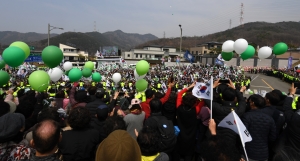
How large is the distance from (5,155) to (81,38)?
190 metres

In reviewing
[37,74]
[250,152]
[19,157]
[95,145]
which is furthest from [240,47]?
[19,157]

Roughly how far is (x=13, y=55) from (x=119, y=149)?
Answer: 16.3ft

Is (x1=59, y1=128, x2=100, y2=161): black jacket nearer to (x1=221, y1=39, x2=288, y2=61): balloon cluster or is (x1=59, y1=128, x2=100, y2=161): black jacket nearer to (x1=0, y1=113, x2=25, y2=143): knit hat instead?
(x1=0, y1=113, x2=25, y2=143): knit hat

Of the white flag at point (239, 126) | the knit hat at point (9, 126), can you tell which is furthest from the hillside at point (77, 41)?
the white flag at point (239, 126)

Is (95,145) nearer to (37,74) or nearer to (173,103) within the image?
(173,103)

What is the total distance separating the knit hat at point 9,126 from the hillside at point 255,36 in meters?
70.1

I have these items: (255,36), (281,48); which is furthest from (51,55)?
(255,36)

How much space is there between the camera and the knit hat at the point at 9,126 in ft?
6.83

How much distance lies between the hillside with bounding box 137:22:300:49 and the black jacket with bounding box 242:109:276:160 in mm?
67673

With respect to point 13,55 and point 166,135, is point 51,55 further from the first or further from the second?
point 166,135

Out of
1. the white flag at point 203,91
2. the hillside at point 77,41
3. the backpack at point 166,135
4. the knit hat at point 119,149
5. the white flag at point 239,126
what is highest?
the hillside at point 77,41

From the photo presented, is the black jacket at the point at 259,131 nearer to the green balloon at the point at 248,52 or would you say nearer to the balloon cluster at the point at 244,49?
the balloon cluster at the point at 244,49

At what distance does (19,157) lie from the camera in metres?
2.03

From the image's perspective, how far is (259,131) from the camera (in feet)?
9.94
